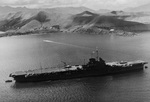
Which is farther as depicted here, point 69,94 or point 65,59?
point 65,59

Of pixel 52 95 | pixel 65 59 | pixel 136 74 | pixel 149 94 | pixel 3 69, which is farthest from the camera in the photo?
pixel 65 59

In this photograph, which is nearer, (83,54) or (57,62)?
(57,62)

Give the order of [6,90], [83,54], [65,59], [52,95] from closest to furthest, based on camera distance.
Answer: [52,95], [6,90], [65,59], [83,54]

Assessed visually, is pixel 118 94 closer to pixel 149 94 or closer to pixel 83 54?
pixel 149 94

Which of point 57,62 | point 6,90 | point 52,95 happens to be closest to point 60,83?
point 52,95

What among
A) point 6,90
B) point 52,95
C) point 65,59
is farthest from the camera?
point 65,59

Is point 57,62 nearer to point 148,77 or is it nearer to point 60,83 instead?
Answer: point 60,83

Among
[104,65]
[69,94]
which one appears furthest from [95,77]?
[69,94]

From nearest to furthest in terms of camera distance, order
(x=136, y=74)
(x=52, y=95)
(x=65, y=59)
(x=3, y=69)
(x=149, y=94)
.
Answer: (x=149, y=94)
(x=52, y=95)
(x=136, y=74)
(x=3, y=69)
(x=65, y=59)
